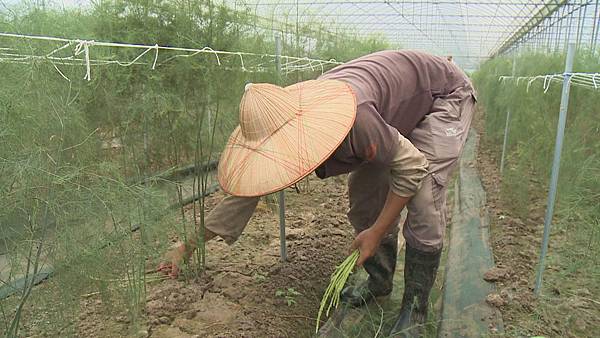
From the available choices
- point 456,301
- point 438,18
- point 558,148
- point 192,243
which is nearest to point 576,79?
point 558,148

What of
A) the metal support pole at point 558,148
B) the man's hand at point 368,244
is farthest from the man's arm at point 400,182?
the metal support pole at point 558,148

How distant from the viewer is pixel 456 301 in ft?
8.98

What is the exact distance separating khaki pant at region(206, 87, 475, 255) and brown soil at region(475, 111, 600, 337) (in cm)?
72

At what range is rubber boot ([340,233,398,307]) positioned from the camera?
2.68m

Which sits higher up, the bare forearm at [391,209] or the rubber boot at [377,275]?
the bare forearm at [391,209]

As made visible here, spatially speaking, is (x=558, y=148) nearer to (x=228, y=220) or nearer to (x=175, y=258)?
(x=228, y=220)

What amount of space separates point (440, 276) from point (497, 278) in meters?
0.36

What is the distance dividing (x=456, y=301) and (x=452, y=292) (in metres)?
0.13

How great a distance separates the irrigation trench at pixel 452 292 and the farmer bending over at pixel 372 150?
0.14 m

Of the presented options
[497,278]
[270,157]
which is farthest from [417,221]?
[497,278]

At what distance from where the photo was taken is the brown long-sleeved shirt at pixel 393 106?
72.3 inches

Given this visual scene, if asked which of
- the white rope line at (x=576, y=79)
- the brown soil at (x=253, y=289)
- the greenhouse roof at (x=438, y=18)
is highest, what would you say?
the greenhouse roof at (x=438, y=18)

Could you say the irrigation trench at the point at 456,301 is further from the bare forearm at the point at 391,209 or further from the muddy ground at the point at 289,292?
the bare forearm at the point at 391,209

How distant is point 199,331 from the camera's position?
223 centimetres
